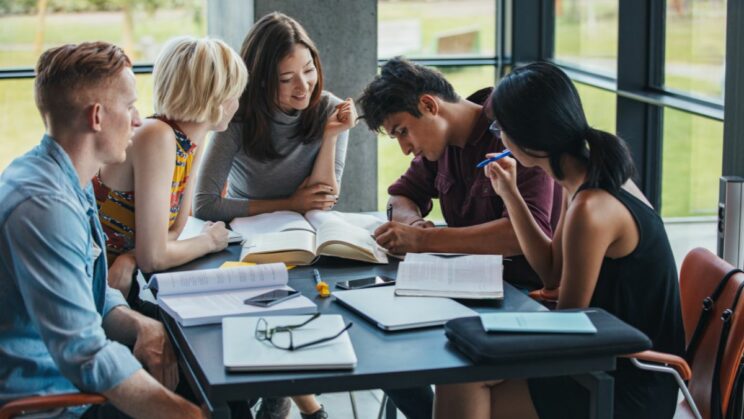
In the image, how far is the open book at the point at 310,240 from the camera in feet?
8.95

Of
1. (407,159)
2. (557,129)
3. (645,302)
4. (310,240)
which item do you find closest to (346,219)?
(310,240)

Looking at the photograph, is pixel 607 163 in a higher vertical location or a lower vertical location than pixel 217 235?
higher

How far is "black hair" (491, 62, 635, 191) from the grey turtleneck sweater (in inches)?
46.9

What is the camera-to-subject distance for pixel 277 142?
3.51 meters

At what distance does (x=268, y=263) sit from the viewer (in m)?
2.67

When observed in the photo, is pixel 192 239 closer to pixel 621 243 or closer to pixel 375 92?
pixel 375 92

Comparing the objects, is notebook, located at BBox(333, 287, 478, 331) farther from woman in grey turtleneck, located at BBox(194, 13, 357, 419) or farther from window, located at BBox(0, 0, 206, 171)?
window, located at BBox(0, 0, 206, 171)

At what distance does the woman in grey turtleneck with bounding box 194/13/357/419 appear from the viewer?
11.1 ft

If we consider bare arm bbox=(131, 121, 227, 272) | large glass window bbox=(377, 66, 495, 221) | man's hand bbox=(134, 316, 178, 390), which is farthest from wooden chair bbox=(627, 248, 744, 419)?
large glass window bbox=(377, 66, 495, 221)

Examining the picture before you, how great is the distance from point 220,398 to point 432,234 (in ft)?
3.79

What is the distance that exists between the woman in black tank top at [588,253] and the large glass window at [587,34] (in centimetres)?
292

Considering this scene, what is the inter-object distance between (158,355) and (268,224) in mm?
890

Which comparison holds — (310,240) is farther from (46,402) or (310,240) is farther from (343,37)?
(343,37)

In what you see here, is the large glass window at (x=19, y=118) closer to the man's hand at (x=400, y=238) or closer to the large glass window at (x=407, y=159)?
the large glass window at (x=407, y=159)
